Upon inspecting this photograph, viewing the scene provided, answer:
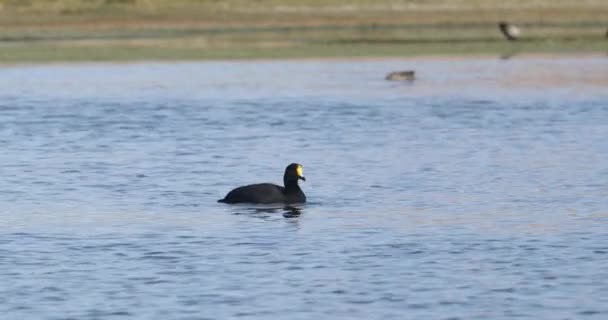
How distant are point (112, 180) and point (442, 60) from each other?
104ft

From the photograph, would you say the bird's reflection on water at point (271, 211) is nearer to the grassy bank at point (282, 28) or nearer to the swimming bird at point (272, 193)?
the swimming bird at point (272, 193)

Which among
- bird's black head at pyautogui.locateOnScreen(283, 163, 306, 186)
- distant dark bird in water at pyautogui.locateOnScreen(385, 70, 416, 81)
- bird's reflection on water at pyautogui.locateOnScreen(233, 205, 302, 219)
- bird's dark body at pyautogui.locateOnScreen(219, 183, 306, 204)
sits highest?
distant dark bird in water at pyautogui.locateOnScreen(385, 70, 416, 81)

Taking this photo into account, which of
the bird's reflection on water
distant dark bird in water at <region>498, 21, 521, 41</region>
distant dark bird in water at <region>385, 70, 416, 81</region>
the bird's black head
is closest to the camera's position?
the bird's reflection on water

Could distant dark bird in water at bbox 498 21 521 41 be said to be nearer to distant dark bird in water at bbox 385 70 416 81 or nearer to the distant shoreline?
the distant shoreline

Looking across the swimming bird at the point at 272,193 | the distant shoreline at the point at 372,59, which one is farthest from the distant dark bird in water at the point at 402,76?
the swimming bird at the point at 272,193

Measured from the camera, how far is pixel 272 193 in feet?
62.5

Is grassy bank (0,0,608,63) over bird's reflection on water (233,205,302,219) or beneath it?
over

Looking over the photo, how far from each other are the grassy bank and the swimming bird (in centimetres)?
3062

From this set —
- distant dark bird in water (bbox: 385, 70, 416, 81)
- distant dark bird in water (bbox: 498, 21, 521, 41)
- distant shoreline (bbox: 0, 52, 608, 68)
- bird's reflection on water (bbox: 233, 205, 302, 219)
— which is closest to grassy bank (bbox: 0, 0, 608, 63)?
distant shoreline (bbox: 0, 52, 608, 68)

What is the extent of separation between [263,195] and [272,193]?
0.12 metres

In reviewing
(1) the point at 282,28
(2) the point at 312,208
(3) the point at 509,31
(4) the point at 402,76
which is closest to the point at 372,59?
(3) the point at 509,31

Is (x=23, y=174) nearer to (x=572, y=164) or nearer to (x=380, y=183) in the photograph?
(x=380, y=183)

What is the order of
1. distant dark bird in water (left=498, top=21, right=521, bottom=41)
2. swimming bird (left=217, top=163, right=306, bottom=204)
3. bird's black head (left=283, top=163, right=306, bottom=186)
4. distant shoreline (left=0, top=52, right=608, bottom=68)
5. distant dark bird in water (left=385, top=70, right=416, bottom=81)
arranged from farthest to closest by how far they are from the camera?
distant dark bird in water (left=498, top=21, right=521, bottom=41) < distant shoreline (left=0, top=52, right=608, bottom=68) < distant dark bird in water (left=385, top=70, right=416, bottom=81) < bird's black head (left=283, top=163, right=306, bottom=186) < swimming bird (left=217, top=163, right=306, bottom=204)

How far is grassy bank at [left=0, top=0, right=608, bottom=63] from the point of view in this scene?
52.2 metres
